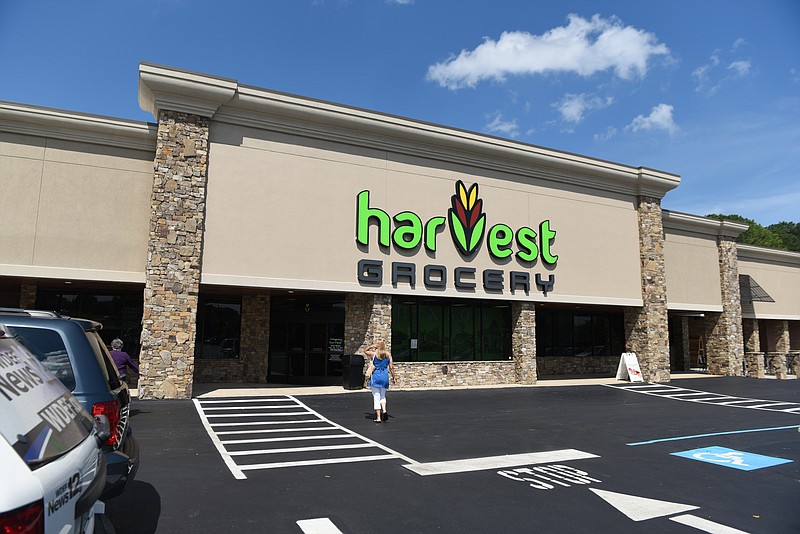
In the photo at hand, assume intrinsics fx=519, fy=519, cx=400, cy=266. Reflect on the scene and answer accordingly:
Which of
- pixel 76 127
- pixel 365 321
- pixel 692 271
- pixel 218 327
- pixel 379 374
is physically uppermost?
pixel 76 127

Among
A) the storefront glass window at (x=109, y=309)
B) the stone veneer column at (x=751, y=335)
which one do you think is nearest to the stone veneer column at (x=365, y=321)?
the storefront glass window at (x=109, y=309)

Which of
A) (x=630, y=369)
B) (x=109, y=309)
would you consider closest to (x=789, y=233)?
(x=630, y=369)

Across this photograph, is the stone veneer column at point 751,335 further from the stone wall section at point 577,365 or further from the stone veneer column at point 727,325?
the stone wall section at point 577,365

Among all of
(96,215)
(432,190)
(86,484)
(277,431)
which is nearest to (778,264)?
(432,190)

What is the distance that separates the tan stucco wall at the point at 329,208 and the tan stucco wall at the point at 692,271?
6104 mm

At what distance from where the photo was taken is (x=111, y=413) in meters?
4.44

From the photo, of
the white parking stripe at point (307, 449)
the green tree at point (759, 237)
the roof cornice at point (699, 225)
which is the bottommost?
the white parking stripe at point (307, 449)

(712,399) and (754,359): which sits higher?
(754,359)

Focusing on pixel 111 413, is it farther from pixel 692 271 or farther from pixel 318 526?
pixel 692 271

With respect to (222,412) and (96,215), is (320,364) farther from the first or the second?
(96,215)

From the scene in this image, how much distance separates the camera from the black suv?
4320mm

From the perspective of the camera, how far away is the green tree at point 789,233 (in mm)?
72812

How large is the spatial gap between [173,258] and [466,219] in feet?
33.0

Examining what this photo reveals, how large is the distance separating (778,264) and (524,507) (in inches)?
1293
